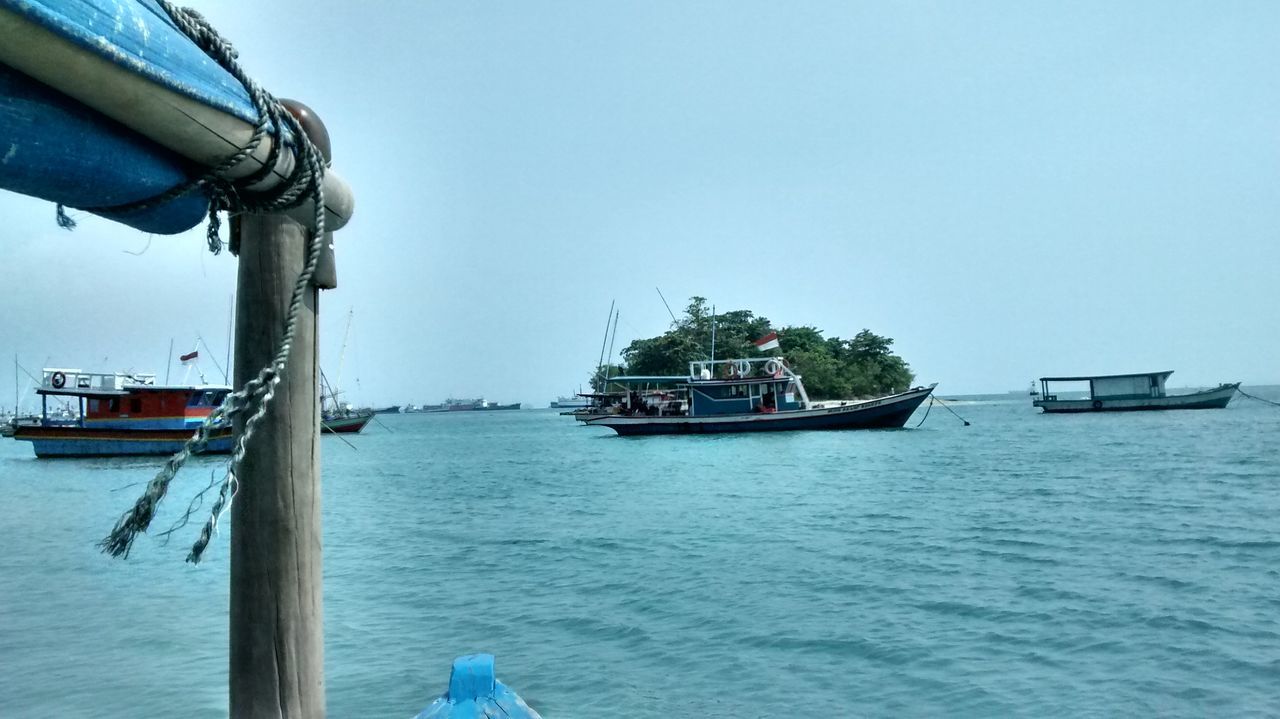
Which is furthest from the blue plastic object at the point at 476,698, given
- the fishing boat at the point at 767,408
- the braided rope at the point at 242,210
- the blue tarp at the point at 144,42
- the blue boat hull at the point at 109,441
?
the fishing boat at the point at 767,408

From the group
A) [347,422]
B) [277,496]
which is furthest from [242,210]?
[347,422]

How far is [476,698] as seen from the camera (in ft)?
10.2

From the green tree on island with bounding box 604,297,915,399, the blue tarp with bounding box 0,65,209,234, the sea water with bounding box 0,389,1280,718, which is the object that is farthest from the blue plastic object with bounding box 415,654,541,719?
the green tree on island with bounding box 604,297,915,399

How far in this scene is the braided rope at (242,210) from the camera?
1905mm

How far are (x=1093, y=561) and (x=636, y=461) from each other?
25784mm

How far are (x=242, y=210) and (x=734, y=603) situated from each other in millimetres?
8795

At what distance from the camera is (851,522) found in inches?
658

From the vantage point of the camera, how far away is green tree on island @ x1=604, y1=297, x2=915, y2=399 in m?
84.6

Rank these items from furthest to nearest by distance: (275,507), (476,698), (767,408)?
(767,408)
(476,698)
(275,507)

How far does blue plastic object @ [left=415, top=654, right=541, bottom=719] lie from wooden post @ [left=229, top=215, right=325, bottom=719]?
580 mm

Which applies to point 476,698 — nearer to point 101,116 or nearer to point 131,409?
point 101,116

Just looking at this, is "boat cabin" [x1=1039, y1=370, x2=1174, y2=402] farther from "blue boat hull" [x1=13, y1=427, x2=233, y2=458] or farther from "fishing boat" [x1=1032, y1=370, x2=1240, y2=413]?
"blue boat hull" [x1=13, y1=427, x2=233, y2=458]

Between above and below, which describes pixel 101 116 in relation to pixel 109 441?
above

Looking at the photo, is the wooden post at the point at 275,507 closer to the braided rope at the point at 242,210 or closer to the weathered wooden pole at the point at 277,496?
the weathered wooden pole at the point at 277,496
